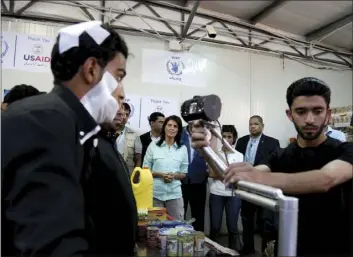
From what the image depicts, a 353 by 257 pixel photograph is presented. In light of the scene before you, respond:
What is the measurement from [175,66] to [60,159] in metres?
3.71

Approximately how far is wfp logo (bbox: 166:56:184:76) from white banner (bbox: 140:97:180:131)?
0.36 m

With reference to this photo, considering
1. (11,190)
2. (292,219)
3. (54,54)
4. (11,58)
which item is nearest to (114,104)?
(54,54)

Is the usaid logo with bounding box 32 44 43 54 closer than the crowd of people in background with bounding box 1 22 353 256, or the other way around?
the crowd of people in background with bounding box 1 22 353 256

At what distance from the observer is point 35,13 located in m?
3.63

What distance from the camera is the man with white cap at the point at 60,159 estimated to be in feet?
1.83

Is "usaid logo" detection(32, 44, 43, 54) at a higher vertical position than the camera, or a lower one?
higher

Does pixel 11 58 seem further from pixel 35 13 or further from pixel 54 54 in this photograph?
pixel 54 54

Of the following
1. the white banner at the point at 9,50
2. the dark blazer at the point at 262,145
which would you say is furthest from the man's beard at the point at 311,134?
the white banner at the point at 9,50

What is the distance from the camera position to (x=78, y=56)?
753 millimetres

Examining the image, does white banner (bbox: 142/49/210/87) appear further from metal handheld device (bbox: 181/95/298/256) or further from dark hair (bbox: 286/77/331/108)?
metal handheld device (bbox: 181/95/298/256)

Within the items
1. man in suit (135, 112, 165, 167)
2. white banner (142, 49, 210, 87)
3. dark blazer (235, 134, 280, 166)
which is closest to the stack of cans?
man in suit (135, 112, 165, 167)

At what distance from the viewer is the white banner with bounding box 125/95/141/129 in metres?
3.94

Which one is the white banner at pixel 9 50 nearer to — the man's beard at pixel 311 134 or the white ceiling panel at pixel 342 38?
the man's beard at pixel 311 134

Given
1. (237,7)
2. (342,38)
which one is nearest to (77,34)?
(237,7)
